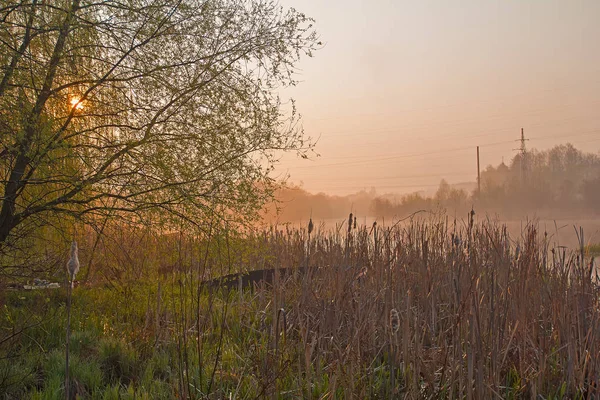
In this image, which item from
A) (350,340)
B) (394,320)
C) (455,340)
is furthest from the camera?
(394,320)

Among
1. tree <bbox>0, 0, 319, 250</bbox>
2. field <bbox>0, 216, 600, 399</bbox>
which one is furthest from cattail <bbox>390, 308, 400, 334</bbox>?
tree <bbox>0, 0, 319, 250</bbox>

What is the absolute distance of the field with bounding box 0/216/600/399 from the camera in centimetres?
348

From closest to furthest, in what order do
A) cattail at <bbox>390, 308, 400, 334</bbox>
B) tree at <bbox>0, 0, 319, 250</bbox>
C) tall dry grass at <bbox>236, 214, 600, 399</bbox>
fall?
cattail at <bbox>390, 308, 400, 334</bbox> → tall dry grass at <bbox>236, 214, 600, 399</bbox> → tree at <bbox>0, 0, 319, 250</bbox>

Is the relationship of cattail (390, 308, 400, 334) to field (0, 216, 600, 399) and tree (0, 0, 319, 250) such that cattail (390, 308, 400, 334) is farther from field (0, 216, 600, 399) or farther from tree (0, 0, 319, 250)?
tree (0, 0, 319, 250)

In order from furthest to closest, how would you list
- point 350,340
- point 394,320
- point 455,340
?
point 394,320 → point 350,340 → point 455,340

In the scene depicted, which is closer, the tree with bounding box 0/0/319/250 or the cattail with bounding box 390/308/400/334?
the cattail with bounding box 390/308/400/334

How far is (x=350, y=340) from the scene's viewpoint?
3.71 metres

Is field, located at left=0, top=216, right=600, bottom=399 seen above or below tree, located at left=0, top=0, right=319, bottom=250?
below

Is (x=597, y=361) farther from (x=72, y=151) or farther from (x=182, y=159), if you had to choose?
(x=72, y=151)

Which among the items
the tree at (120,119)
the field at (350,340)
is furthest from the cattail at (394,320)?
the tree at (120,119)

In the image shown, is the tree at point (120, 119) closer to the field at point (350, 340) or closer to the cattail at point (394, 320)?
the field at point (350, 340)

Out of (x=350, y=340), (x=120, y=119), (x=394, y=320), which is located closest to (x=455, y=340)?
(x=350, y=340)

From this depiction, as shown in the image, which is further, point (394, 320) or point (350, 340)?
point (394, 320)

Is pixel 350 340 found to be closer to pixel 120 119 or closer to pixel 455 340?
pixel 455 340
